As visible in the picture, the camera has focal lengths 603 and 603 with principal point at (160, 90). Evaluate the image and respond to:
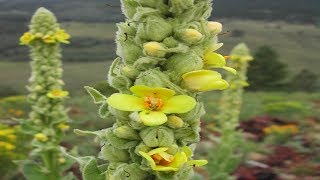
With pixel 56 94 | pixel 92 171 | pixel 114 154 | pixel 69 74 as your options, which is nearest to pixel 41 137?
pixel 56 94

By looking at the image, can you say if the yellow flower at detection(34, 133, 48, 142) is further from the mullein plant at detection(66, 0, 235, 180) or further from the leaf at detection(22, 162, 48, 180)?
the mullein plant at detection(66, 0, 235, 180)

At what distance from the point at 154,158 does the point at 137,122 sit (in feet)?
0.44

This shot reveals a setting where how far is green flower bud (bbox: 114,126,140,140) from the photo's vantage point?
2055mm

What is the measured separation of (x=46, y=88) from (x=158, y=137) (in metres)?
3.87

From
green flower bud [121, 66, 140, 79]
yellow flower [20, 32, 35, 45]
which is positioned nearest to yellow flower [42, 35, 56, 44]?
yellow flower [20, 32, 35, 45]

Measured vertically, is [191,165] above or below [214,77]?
below

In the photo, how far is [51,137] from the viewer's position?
574 cm

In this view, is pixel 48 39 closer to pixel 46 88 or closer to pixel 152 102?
pixel 46 88

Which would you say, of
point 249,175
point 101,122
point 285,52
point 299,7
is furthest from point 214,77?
point 299,7

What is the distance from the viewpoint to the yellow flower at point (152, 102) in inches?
76.7

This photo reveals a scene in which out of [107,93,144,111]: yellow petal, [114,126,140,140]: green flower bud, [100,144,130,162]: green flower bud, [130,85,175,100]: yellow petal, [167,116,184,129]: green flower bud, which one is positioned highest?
[130,85,175,100]: yellow petal

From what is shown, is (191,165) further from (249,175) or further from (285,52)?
(285,52)

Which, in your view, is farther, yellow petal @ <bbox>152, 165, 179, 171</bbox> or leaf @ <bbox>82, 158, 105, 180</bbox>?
leaf @ <bbox>82, 158, 105, 180</bbox>

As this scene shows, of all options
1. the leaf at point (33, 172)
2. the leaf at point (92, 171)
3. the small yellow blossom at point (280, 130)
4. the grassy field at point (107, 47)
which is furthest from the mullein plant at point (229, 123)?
the leaf at point (92, 171)
